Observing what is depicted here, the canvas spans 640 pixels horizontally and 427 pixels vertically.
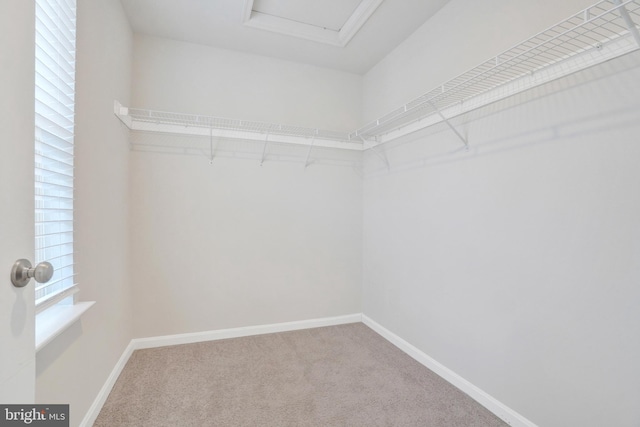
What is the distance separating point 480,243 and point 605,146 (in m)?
0.78

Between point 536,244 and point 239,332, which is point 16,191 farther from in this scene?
point 239,332

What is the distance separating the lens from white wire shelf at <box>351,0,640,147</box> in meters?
1.16

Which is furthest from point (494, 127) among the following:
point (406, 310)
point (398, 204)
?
point (406, 310)

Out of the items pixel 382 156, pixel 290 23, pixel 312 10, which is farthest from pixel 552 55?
pixel 290 23

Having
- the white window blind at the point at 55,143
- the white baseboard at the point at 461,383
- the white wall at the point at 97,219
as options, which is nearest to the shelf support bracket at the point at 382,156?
the white baseboard at the point at 461,383

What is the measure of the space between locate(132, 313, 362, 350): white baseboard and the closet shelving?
178 cm

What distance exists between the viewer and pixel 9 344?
2.27 feet

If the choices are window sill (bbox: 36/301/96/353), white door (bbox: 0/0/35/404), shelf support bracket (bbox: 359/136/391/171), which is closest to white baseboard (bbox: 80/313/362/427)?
window sill (bbox: 36/301/96/353)

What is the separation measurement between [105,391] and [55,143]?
4.98 ft

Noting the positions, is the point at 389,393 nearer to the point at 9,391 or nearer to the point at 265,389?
the point at 265,389

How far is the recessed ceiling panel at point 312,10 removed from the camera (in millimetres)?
2145

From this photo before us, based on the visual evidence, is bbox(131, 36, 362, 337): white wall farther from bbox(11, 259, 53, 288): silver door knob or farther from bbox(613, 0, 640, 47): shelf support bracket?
bbox(613, 0, 640, 47): shelf support bracket

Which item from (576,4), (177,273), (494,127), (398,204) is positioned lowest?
(177,273)

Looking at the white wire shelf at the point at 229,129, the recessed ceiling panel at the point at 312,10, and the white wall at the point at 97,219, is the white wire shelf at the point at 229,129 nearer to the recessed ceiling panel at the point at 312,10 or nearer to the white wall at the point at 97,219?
the white wall at the point at 97,219
